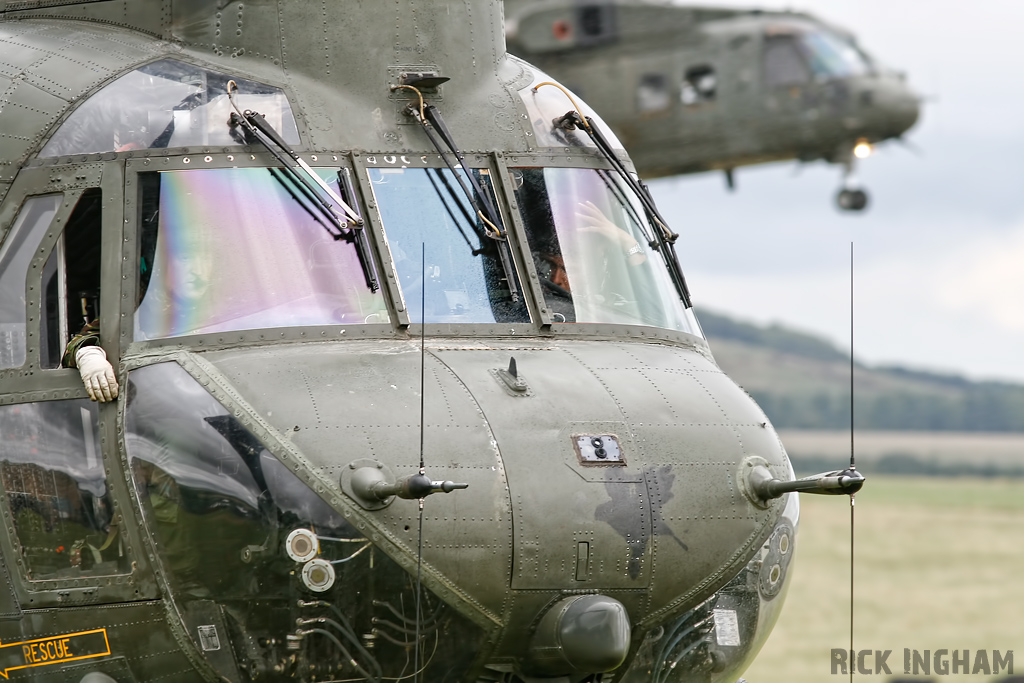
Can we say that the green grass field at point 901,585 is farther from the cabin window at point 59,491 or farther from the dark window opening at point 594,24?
the cabin window at point 59,491

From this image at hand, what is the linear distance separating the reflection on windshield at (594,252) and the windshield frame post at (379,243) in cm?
71

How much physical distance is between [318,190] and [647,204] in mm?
1730

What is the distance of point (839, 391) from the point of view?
113938mm

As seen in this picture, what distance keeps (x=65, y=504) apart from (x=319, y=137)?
1.94 meters

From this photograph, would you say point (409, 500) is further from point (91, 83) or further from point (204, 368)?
point (91, 83)

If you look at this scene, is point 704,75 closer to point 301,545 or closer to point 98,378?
point 98,378

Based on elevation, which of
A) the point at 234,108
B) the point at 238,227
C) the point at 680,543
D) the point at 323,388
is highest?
the point at 234,108

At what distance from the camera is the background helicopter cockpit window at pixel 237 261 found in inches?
285

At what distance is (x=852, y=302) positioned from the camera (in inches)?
298

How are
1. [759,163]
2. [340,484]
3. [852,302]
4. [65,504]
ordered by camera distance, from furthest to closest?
[759,163] < [852,302] < [65,504] < [340,484]

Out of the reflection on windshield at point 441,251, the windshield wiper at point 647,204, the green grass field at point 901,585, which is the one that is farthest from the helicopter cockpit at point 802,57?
the reflection on windshield at point 441,251

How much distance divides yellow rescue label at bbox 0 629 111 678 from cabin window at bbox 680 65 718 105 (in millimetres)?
26832

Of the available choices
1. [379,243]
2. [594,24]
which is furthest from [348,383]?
[594,24]

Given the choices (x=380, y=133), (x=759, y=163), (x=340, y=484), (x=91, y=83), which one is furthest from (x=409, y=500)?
(x=759, y=163)
